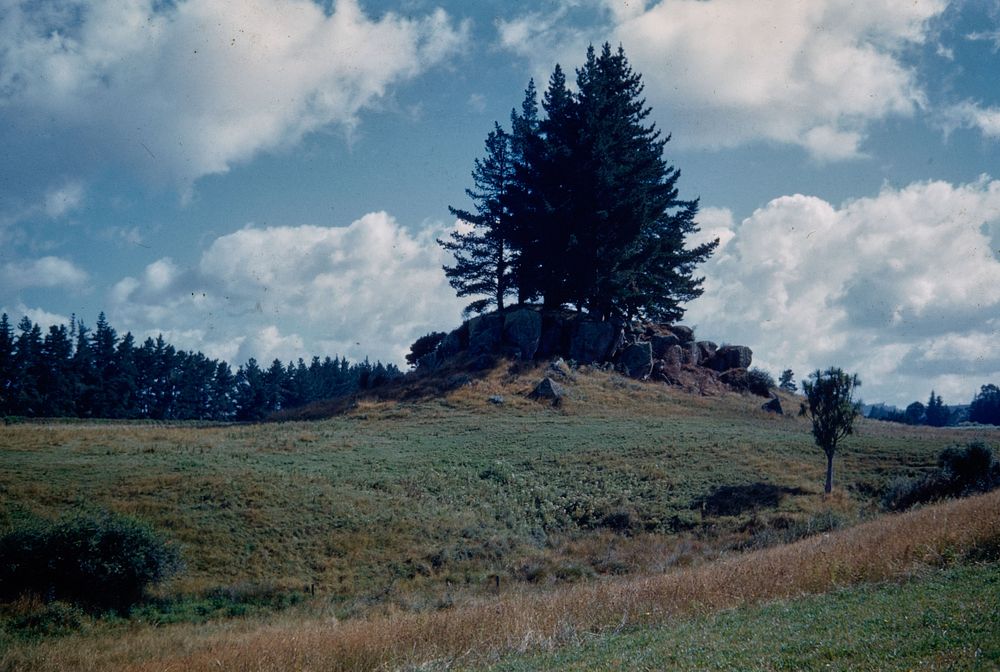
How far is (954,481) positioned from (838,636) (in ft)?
71.0

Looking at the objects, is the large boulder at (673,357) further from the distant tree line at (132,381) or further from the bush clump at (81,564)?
the bush clump at (81,564)

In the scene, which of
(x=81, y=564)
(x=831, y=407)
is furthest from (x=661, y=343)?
(x=81, y=564)

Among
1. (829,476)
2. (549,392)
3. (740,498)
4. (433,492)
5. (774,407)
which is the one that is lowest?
(433,492)

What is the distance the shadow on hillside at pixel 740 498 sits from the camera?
26.8 metres

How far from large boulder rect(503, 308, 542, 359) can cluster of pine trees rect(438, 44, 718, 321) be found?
3.57 metres

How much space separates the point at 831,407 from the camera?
30953mm

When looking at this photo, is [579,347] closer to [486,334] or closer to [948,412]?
[486,334]

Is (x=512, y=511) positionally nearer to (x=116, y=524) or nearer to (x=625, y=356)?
(x=116, y=524)

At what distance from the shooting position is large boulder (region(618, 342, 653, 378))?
55656 mm

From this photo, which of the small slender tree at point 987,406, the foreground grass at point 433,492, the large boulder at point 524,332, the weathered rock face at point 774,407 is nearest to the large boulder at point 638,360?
the large boulder at point 524,332

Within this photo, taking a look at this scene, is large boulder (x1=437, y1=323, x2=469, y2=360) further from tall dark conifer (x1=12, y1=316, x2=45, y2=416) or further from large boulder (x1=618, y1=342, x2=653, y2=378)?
tall dark conifer (x1=12, y1=316, x2=45, y2=416)

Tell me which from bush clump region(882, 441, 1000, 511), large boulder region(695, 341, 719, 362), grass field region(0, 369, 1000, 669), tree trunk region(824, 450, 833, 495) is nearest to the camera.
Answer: grass field region(0, 369, 1000, 669)

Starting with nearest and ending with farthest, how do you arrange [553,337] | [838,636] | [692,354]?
[838,636] < [553,337] < [692,354]

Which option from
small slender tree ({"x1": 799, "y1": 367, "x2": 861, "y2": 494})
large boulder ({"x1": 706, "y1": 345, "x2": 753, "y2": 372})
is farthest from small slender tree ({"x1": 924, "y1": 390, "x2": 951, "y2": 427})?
small slender tree ({"x1": 799, "y1": 367, "x2": 861, "y2": 494})
